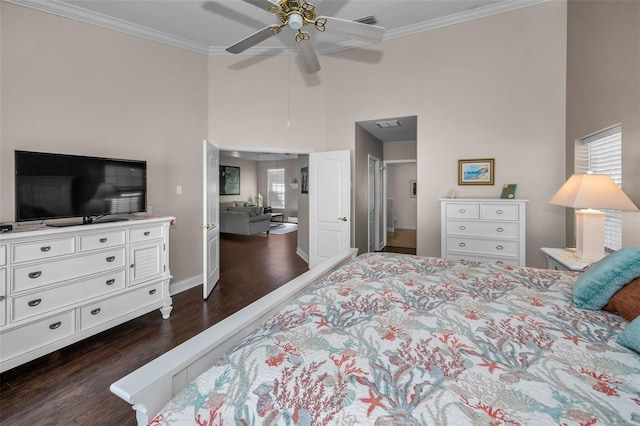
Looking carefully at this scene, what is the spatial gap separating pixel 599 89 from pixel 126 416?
417cm

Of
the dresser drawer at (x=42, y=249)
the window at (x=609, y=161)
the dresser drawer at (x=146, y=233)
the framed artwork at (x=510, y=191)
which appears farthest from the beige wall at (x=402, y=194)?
the dresser drawer at (x=42, y=249)

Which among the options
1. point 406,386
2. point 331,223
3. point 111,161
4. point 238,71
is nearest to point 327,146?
point 331,223

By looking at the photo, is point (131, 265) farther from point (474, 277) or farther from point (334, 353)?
point (474, 277)

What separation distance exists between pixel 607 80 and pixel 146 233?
415cm

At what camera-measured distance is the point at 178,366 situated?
910 mm

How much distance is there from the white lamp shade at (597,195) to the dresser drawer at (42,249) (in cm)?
374

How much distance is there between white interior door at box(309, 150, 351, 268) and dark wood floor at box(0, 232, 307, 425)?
103 centimetres

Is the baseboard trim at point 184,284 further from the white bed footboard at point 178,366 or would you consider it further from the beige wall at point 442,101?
the white bed footboard at point 178,366

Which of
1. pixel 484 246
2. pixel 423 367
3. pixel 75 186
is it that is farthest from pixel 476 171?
pixel 75 186

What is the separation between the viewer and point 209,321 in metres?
2.89

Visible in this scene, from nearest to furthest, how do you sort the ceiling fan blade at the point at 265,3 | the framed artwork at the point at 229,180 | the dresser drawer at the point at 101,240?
1. the ceiling fan blade at the point at 265,3
2. the dresser drawer at the point at 101,240
3. the framed artwork at the point at 229,180

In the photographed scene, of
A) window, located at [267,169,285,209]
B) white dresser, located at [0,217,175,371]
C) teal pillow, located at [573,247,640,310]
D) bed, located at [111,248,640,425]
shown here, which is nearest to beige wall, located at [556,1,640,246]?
teal pillow, located at [573,247,640,310]

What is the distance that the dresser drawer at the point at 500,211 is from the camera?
3.02 m

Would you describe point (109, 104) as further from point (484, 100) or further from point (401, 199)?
point (401, 199)
